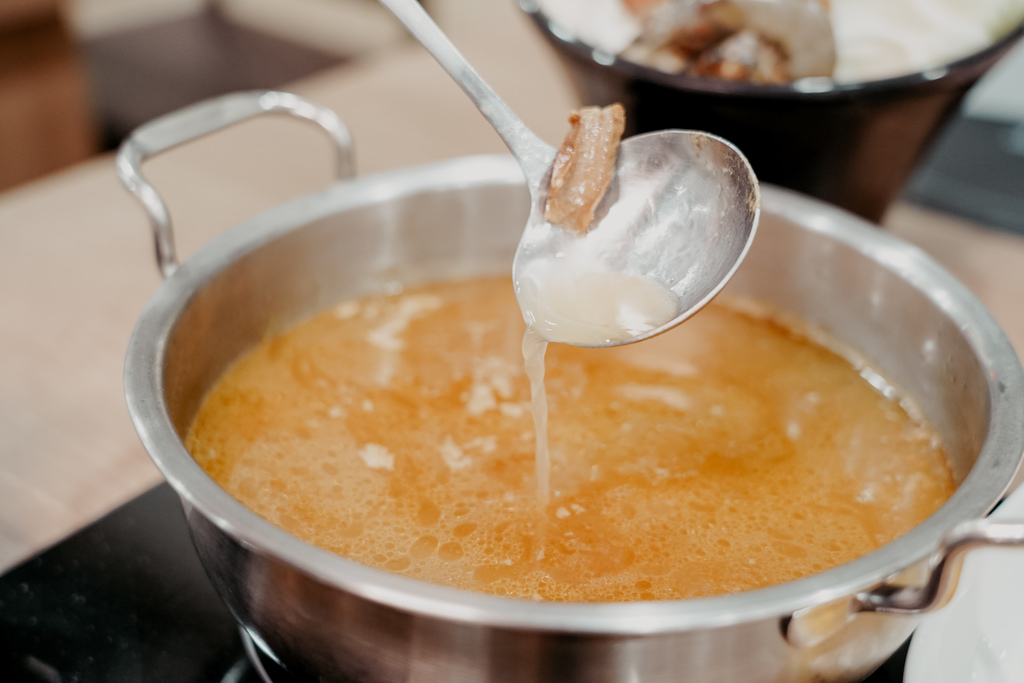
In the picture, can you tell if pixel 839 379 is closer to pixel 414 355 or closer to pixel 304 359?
pixel 414 355

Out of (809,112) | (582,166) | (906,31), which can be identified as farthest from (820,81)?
(582,166)

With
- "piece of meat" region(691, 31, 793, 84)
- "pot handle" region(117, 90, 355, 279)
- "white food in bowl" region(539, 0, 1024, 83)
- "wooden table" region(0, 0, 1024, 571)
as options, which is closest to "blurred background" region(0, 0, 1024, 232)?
"wooden table" region(0, 0, 1024, 571)

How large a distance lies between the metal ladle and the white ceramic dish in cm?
30

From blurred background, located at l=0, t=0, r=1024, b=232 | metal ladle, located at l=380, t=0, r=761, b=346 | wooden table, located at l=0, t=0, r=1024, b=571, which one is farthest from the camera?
blurred background, located at l=0, t=0, r=1024, b=232

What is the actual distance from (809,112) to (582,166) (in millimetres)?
314

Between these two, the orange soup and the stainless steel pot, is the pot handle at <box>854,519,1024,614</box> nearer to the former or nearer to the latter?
the stainless steel pot

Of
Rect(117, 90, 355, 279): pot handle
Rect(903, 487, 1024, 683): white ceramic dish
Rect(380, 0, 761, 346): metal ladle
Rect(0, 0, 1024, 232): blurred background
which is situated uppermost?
Rect(380, 0, 761, 346): metal ladle

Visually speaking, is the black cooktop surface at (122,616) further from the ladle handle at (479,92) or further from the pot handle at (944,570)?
the ladle handle at (479,92)

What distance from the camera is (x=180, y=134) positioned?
2.73 ft

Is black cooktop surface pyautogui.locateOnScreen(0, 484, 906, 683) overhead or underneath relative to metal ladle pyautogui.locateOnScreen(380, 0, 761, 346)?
underneath

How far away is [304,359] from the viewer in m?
0.91

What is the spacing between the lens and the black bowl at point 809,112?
3.03 feet

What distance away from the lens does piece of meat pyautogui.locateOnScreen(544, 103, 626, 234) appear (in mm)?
763

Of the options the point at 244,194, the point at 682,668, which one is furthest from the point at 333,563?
the point at 244,194
